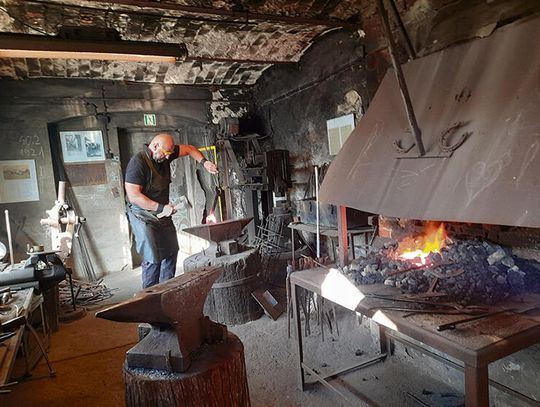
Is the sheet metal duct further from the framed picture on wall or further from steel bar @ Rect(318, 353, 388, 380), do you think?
the framed picture on wall

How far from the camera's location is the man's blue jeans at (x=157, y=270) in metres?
4.59

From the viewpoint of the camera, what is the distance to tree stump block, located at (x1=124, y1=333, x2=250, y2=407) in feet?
6.08

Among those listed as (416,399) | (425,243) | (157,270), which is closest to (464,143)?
(425,243)

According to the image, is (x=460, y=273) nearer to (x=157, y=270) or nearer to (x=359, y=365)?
(x=359, y=365)

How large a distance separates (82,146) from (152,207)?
3.40m

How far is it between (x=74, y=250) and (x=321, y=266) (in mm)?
5326

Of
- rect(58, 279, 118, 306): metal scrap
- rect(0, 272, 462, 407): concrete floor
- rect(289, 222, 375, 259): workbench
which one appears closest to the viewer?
rect(0, 272, 462, 407): concrete floor

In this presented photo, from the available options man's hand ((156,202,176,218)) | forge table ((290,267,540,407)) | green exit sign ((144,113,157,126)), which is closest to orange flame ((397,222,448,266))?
forge table ((290,267,540,407))

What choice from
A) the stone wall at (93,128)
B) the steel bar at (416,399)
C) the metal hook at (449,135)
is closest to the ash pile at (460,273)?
the metal hook at (449,135)

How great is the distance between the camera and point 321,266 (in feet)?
11.0

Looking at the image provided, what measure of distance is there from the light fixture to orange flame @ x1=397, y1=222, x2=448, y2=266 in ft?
8.95

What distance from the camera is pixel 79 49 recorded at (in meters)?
3.31

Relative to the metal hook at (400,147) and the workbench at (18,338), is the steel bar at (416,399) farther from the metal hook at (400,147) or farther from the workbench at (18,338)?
the workbench at (18,338)

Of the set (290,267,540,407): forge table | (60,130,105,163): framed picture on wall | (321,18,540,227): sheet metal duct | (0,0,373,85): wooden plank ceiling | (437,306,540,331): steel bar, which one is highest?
(0,0,373,85): wooden plank ceiling
